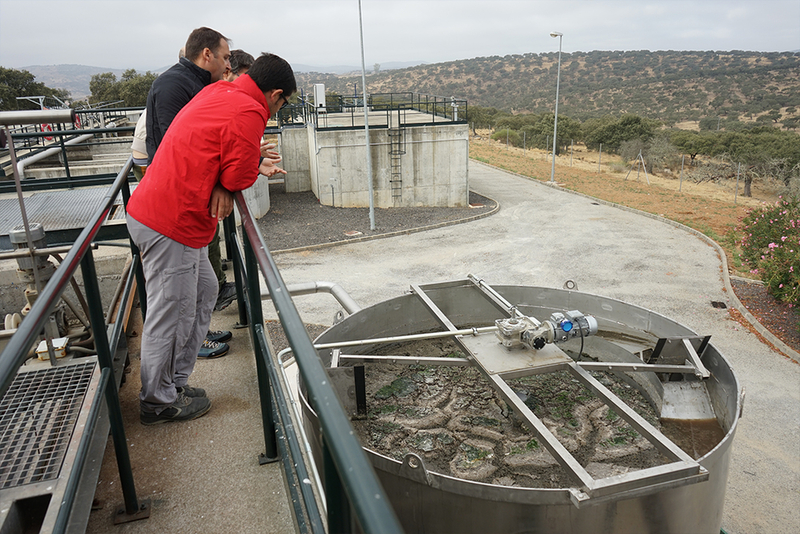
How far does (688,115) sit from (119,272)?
7496 cm

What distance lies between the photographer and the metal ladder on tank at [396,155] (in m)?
25.2

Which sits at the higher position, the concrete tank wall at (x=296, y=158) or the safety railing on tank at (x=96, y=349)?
the safety railing on tank at (x=96, y=349)

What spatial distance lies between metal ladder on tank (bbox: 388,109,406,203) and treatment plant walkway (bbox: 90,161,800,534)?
13.2ft

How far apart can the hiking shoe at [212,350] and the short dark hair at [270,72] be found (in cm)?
209

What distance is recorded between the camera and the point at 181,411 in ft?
11.2

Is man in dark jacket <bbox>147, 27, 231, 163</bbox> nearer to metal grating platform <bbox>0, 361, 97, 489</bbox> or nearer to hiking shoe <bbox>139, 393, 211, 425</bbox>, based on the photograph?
metal grating platform <bbox>0, 361, 97, 489</bbox>

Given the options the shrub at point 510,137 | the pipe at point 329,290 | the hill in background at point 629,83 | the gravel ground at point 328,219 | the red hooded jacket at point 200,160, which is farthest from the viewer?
the hill in background at point 629,83

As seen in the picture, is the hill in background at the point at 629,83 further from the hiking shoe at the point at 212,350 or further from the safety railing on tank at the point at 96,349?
the safety railing on tank at the point at 96,349

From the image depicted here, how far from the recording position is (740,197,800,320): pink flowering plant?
12828 millimetres

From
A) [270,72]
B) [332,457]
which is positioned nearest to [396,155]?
[270,72]

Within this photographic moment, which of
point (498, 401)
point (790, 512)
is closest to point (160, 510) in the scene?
point (498, 401)

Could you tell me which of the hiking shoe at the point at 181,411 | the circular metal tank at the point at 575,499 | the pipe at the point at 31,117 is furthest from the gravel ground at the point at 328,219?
the pipe at the point at 31,117

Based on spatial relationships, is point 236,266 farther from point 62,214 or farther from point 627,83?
point 627,83

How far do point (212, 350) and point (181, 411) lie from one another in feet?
3.02
